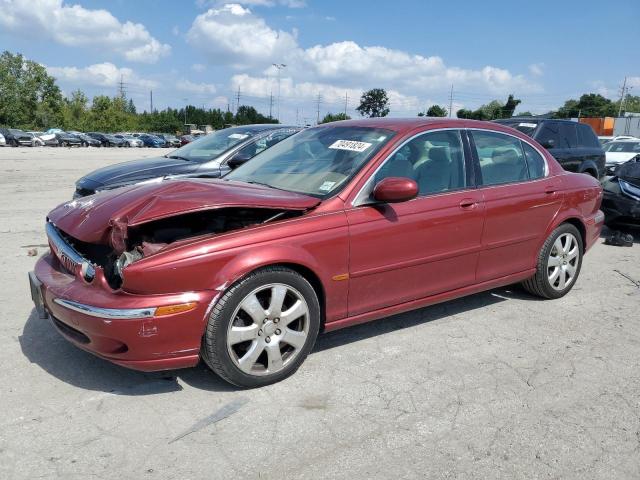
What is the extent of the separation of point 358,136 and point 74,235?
2137 mm

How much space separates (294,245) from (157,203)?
842mm

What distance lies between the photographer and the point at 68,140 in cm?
5088

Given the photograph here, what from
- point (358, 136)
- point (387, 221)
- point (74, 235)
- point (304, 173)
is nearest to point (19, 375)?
point (74, 235)

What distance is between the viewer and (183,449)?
2.75m

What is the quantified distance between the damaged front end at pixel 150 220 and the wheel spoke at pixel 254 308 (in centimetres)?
45

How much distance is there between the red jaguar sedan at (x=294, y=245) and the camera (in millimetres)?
→ 3068

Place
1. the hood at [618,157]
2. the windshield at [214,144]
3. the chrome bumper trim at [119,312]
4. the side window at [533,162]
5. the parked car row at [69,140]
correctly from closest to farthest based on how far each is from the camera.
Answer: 1. the chrome bumper trim at [119,312]
2. the side window at [533,162]
3. the windshield at [214,144]
4. the hood at [618,157]
5. the parked car row at [69,140]

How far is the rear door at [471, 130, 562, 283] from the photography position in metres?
4.49

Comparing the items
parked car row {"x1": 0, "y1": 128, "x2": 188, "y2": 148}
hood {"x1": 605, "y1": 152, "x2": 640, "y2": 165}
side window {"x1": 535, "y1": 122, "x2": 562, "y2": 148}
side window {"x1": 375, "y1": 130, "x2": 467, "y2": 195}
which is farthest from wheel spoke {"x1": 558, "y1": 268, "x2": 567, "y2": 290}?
parked car row {"x1": 0, "y1": 128, "x2": 188, "y2": 148}

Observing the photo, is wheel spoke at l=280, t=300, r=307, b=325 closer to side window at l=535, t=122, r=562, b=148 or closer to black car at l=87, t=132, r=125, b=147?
side window at l=535, t=122, r=562, b=148

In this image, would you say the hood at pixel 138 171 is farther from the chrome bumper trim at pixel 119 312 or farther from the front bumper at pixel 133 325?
the chrome bumper trim at pixel 119 312

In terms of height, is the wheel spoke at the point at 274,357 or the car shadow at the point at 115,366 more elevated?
the wheel spoke at the point at 274,357

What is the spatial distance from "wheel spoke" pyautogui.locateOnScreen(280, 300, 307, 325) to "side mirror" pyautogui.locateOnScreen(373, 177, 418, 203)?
0.89m

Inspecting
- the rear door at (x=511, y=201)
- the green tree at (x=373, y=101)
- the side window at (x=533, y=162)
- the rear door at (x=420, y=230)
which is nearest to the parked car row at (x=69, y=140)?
the green tree at (x=373, y=101)
